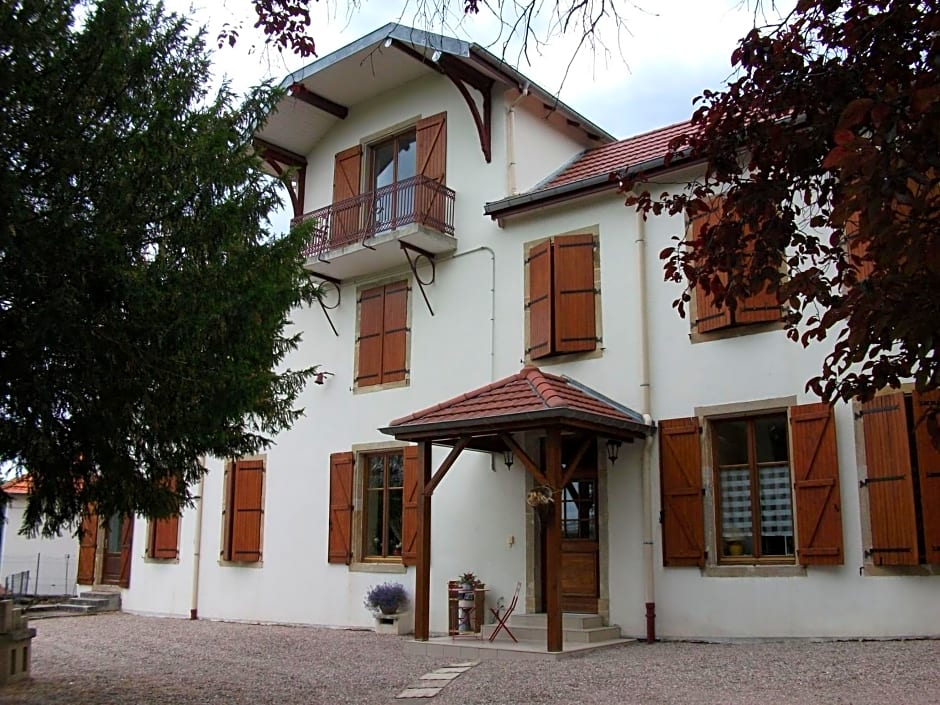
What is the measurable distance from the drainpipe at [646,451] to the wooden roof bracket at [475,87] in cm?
281

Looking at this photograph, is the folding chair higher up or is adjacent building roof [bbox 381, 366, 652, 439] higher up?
adjacent building roof [bbox 381, 366, 652, 439]

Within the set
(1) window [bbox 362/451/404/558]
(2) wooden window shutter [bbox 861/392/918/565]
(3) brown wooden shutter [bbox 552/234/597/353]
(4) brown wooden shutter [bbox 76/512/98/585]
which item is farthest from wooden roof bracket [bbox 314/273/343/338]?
(2) wooden window shutter [bbox 861/392/918/565]

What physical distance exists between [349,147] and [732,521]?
831cm

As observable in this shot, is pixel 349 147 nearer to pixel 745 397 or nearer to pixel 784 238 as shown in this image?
pixel 745 397

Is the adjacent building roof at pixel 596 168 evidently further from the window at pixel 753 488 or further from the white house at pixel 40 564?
the white house at pixel 40 564

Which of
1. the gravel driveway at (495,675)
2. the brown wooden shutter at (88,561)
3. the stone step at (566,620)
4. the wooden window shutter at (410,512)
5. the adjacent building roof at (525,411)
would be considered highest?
the adjacent building roof at (525,411)

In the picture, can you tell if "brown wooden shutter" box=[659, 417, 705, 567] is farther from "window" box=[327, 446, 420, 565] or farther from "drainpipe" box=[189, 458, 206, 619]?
"drainpipe" box=[189, 458, 206, 619]

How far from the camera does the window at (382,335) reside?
13586 mm

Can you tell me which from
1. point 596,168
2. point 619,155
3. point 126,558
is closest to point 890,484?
point 596,168

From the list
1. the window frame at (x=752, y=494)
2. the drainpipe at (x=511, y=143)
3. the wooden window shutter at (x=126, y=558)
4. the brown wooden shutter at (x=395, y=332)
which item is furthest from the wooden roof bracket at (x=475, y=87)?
the wooden window shutter at (x=126, y=558)

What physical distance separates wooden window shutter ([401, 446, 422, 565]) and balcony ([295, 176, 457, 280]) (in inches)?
108

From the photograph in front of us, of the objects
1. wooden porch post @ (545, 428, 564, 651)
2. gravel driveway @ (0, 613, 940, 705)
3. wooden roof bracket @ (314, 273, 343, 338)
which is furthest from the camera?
wooden roof bracket @ (314, 273, 343, 338)

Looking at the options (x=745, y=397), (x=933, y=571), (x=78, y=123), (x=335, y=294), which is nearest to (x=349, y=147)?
(x=335, y=294)

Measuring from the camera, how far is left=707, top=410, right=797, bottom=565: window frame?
9984 millimetres
